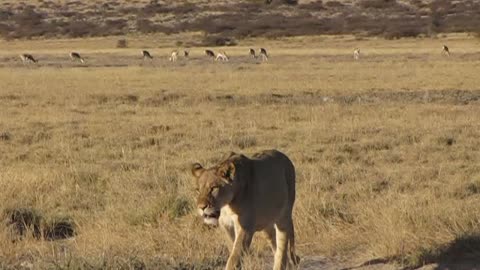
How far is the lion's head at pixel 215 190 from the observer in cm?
648

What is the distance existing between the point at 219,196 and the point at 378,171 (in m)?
8.07

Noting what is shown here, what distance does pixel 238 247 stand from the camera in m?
6.68

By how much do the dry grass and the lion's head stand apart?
770 mm

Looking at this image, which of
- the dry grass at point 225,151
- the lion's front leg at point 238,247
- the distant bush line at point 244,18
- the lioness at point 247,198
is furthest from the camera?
the distant bush line at point 244,18

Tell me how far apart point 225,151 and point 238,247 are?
9767 millimetres

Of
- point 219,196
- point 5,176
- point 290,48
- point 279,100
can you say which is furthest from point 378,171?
point 290,48

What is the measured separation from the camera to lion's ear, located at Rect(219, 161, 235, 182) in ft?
21.6

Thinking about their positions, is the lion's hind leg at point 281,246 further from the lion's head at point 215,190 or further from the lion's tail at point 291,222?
the lion's head at point 215,190

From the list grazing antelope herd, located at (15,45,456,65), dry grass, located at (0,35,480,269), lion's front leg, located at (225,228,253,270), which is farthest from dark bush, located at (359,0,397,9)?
lion's front leg, located at (225,228,253,270)

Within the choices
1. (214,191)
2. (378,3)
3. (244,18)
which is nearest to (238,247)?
(214,191)

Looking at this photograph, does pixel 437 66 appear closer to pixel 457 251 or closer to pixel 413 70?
pixel 413 70

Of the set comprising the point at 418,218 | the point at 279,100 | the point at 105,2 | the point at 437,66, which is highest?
the point at 418,218

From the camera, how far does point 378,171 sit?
1435cm

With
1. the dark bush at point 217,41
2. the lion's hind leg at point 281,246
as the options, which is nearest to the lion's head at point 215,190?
the lion's hind leg at point 281,246
